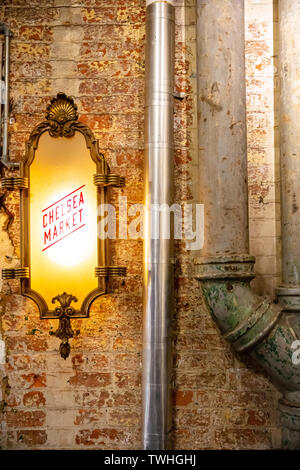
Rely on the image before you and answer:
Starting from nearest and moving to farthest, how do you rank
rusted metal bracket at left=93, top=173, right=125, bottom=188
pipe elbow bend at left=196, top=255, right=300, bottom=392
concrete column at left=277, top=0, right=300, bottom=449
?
pipe elbow bend at left=196, top=255, right=300, bottom=392 → concrete column at left=277, top=0, right=300, bottom=449 → rusted metal bracket at left=93, top=173, right=125, bottom=188

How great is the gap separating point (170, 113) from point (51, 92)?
77 cm

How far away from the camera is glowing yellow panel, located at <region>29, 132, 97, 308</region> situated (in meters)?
2.53

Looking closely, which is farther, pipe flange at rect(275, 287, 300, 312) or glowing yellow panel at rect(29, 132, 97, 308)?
glowing yellow panel at rect(29, 132, 97, 308)

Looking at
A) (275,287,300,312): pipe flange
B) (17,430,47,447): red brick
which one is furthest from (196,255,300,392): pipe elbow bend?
(17,430,47,447): red brick

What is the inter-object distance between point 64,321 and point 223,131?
1.45 m

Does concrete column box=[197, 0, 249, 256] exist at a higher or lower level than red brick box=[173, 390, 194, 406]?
higher

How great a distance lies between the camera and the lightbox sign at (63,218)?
→ 99.1 inches

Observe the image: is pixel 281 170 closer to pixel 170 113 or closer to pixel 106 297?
pixel 170 113

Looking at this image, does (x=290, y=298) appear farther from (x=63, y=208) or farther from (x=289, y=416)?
(x=63, y=208)

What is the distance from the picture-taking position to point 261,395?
257 centimetres

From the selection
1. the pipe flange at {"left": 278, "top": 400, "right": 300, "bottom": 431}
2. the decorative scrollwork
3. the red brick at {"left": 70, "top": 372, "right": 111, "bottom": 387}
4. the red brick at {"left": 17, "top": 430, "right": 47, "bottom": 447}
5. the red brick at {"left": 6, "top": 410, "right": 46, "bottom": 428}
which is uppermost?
the decorative scrollwork

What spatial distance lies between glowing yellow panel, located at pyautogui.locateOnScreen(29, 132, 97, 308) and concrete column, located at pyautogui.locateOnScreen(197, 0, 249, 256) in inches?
27.1

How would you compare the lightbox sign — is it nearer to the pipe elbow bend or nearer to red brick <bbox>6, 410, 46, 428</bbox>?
red brick <bbox>6, 410, 46, 428</bbox>

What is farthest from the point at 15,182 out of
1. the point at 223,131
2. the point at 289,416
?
the point at 289,416
